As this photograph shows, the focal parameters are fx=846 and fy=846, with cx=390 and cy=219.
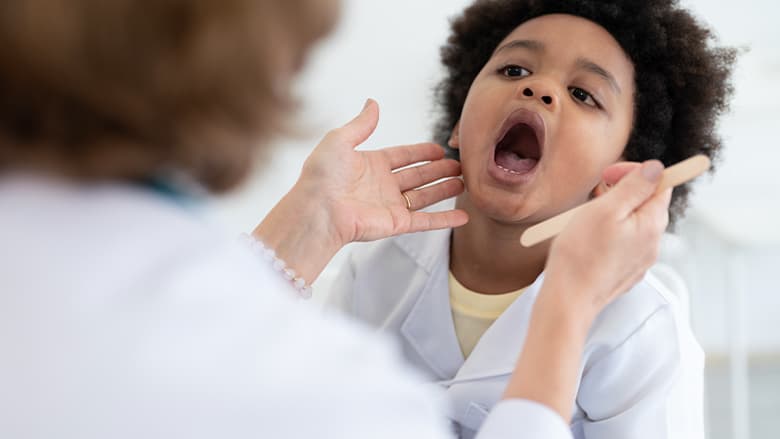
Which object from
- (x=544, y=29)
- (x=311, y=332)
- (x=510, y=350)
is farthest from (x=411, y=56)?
(x=311, y=332)

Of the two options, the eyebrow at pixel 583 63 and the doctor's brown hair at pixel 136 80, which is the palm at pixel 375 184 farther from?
the doctor's brown hair at pixel 136 80

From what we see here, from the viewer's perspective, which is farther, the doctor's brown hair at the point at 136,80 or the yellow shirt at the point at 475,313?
the yellow shirt at the point at 475,313

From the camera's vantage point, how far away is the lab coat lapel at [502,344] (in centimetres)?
90

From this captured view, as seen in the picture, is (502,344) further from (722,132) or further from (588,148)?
(722,132)

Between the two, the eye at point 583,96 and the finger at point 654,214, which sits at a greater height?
the eye at point 583,96

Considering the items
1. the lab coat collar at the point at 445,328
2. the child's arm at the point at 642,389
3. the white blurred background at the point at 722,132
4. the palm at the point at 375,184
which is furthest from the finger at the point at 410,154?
the white blurred background at the point at 722,132

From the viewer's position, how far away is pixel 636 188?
2.25 feet

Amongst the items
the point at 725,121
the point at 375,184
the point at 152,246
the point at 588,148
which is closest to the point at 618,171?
the point at 588,148

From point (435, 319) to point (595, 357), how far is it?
0.21m

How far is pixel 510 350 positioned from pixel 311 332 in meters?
0.51

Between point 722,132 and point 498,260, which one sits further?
point 722,132

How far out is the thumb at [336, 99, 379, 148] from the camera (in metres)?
0.96

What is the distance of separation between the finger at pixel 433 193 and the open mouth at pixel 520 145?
0.19ft

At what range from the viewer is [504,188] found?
0.97 m
